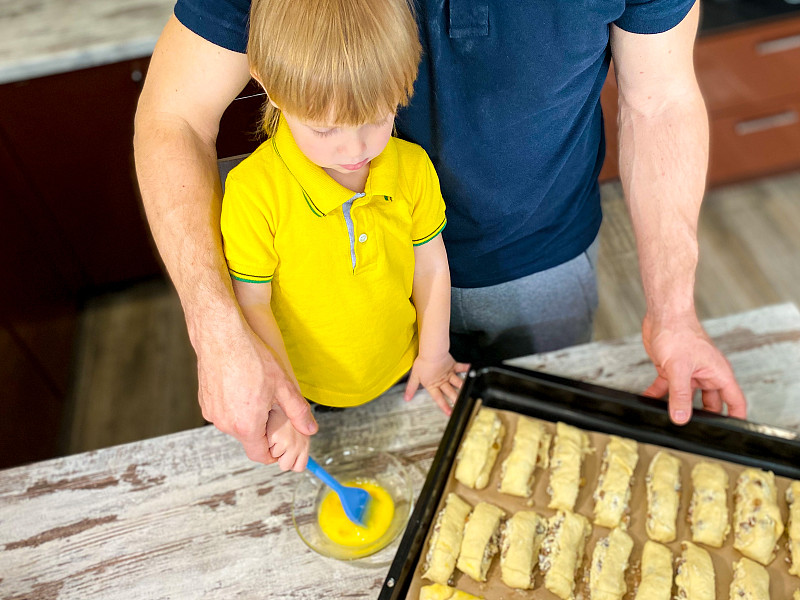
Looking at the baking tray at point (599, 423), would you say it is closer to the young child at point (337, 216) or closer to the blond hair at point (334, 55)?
the young child at point (337, 216)

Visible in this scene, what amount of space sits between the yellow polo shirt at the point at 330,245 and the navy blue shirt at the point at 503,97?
0.26 feet

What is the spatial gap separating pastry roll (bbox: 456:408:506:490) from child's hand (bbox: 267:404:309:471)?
237mm

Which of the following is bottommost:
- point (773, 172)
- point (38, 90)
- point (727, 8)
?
point (773, 172)

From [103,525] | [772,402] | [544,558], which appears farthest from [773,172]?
[103,525]

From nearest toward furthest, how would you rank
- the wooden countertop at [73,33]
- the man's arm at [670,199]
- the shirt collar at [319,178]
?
the shirt collar at [319,178], the man's arm at [670,199], the wooden countertop at [73,33]

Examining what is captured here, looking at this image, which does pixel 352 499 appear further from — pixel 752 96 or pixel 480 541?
pixel 752 96

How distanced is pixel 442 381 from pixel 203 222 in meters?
0.43

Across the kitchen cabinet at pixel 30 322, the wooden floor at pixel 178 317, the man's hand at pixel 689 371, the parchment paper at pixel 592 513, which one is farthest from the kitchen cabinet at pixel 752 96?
the kitchen cabinet at pixel 30 322

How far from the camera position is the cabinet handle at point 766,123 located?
2387mm

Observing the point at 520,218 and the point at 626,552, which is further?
the point at 520,218

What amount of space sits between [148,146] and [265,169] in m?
0.18

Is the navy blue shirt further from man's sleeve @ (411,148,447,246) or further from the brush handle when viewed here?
the brush handle

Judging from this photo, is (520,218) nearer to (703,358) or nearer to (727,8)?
(703,358)

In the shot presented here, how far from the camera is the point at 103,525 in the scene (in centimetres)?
92
